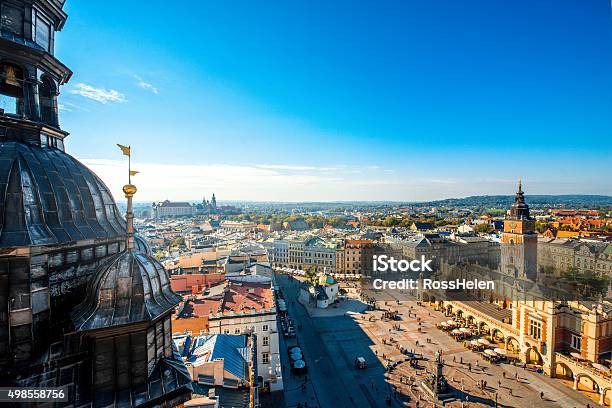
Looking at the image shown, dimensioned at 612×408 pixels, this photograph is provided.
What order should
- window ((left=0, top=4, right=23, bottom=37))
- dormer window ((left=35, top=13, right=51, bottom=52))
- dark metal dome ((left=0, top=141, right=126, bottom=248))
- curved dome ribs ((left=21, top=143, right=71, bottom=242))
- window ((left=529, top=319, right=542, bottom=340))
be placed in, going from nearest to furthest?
dark metal dome ((left=0, top=141, right=126, bottom=248)) → curved dome ribs ((left=21, top=143, right=71, bottom=242)) → window ((left=0, top=4, right=23, bottom=37)) → dormer window ((left=35, top=13, right=51, bottom=52)) → window ((left=529, top=319, right=542, bottom=340))

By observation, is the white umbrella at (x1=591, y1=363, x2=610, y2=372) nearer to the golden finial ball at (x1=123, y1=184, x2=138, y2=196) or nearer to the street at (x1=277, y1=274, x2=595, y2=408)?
the street at (x1=277, y1=274, x2=595, y2=408)

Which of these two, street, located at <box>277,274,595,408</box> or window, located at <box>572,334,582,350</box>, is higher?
window, located at <box>572,334,582,350</box>

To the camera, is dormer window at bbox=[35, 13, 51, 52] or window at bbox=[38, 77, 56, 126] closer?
dormer window at bbox=[35, 13, 51, 52]

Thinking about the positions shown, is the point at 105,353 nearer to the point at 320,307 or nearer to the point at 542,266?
the point at 320,307

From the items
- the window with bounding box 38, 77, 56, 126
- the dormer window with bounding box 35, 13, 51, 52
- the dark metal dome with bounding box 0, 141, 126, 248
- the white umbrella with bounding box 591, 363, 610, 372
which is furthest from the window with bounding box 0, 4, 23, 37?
the white umbrella with bounding box 591, 363, 610, 372

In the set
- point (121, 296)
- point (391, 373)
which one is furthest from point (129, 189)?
point (391, 373)

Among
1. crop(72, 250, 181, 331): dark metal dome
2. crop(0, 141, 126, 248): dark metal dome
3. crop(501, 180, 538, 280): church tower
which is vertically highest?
crop(0, 141, 126, 248): dark metal dome

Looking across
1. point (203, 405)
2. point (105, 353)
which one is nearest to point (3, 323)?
point (105, 353)

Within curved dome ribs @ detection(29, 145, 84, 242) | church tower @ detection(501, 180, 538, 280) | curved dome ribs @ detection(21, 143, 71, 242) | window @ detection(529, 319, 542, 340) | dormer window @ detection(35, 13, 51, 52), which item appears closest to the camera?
curved dome ribs @ detection(21, 143, 71, 242)
